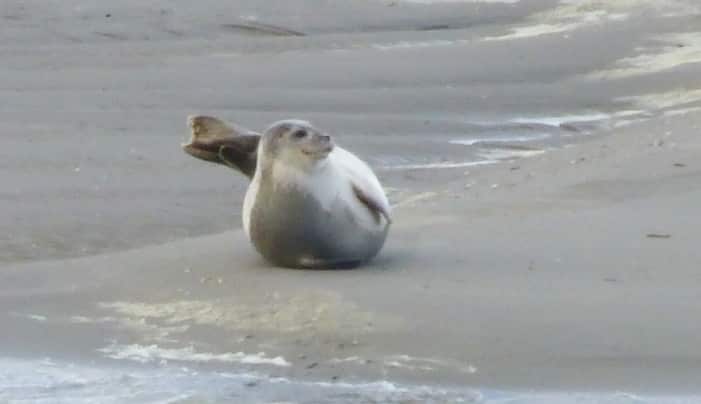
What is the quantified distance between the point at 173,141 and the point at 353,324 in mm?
4618

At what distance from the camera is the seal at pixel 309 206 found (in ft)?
20.7

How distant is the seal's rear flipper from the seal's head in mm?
210

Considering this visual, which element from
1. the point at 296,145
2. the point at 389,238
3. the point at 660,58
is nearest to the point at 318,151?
the point at 296,145

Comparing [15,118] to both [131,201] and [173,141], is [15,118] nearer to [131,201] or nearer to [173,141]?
[173,141]

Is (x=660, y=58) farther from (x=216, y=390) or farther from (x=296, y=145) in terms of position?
(x=216, y=390)

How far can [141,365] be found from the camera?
5430 millimetres

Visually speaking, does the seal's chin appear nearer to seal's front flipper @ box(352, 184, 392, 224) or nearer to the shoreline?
seal's front flipper @ box(352, 184, 392, 224)

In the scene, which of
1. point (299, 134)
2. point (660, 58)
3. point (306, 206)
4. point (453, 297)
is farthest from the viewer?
point (660, 58)

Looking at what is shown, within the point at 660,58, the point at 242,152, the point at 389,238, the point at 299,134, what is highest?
the point at 299,134

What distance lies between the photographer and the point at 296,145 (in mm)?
6344

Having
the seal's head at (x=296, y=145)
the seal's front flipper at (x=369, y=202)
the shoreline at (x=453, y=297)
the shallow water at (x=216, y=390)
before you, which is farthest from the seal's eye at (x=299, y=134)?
the shallow water at (x=216, y=390)

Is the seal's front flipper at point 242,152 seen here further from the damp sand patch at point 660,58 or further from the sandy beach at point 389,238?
the damp sand patch at point 660,58

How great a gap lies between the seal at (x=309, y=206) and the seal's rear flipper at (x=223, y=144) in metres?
0.13

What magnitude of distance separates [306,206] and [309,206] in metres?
0.01
